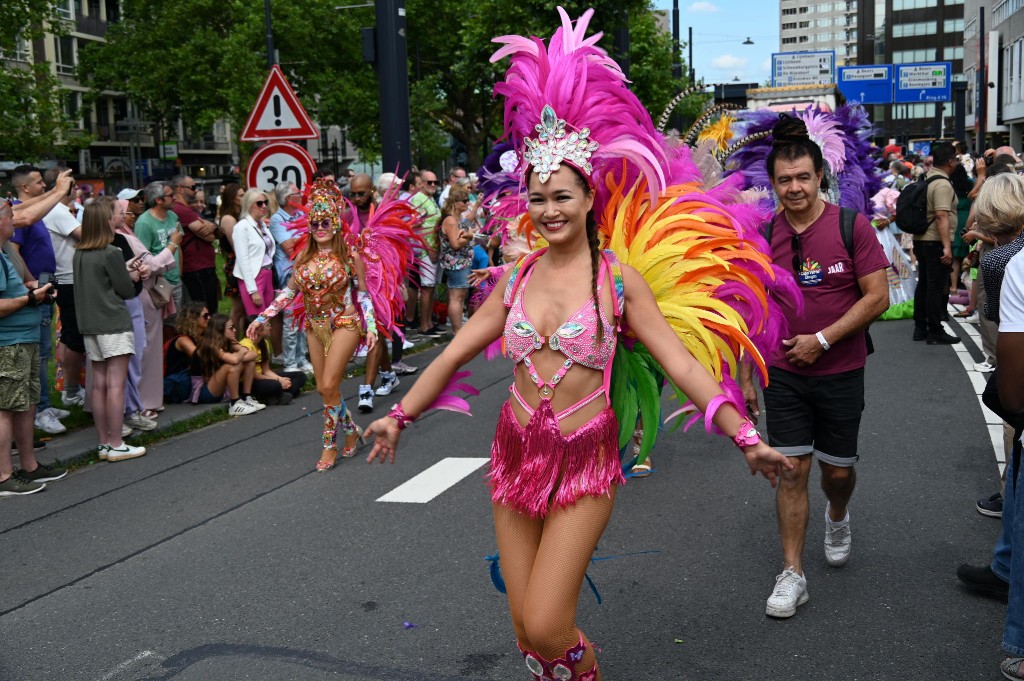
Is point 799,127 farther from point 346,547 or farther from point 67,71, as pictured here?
point 67,71

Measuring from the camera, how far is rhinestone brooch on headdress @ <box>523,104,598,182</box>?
11.9 feet

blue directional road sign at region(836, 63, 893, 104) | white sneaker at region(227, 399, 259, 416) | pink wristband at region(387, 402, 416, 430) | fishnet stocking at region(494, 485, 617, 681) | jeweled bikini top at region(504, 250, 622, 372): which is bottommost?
white sneaker at region(227, 399, 259, 416)

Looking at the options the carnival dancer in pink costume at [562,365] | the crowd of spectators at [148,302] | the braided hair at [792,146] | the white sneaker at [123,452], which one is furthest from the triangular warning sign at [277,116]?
the carnival dancer in pink costume at [562,365]

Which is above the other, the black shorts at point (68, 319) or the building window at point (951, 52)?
the building window at point (951, 52)

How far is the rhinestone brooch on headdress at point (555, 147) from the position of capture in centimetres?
361

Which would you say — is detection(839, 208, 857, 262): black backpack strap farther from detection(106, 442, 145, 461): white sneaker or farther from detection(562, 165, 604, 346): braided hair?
detection(106, 442, 145, 461): white sneaker

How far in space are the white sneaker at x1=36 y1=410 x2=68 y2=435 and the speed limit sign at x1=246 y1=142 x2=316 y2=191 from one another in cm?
306

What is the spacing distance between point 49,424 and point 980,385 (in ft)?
26.5

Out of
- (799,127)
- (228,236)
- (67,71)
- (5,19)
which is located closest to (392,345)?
(228,236)

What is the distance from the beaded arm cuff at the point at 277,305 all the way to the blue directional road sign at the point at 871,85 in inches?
2152

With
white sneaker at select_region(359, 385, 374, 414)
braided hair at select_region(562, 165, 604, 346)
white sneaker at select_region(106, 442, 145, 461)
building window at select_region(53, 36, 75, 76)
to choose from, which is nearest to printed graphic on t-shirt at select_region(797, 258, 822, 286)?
braided hair at select_region(562, 165, 604, 346)

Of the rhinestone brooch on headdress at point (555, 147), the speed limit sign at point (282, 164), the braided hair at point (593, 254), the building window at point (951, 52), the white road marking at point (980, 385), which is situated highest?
the building window at point (951, 52)

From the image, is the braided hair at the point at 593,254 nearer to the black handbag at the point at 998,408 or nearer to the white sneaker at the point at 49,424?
the black handbag at the point at 998,408

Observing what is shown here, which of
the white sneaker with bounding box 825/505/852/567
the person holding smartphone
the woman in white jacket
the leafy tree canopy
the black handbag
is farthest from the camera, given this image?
the leafy tree canopy
